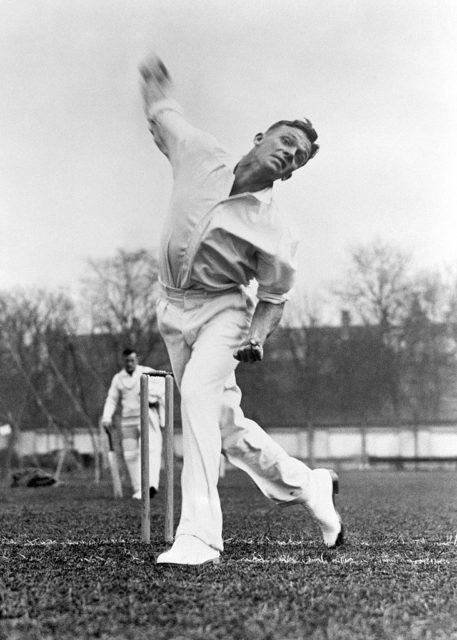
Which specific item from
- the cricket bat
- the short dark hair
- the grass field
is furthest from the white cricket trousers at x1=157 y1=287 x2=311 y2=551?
the cricket bat

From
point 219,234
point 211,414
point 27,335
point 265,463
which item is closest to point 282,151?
point 219,234

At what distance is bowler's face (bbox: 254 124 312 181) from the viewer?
5.57 metres

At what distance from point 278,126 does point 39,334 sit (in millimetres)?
38577

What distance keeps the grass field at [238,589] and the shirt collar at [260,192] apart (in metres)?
1.86

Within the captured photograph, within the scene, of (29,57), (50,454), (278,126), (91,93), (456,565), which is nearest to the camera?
(456,565)

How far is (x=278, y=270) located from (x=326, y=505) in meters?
1.44

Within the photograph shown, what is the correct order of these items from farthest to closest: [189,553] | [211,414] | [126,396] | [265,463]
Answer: [126,396] → [265,463] → [211,414] → [189,553]

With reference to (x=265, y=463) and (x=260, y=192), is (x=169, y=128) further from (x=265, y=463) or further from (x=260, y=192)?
(x=265, y=463)

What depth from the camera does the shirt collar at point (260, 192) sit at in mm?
5598

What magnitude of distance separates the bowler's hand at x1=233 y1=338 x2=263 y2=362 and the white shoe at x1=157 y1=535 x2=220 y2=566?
3.08 ft

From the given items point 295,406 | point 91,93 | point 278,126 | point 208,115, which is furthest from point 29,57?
point 295,406

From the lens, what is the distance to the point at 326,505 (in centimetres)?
609

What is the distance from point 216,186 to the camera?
18.5 feet

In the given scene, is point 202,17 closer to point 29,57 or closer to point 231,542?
point 231,542
